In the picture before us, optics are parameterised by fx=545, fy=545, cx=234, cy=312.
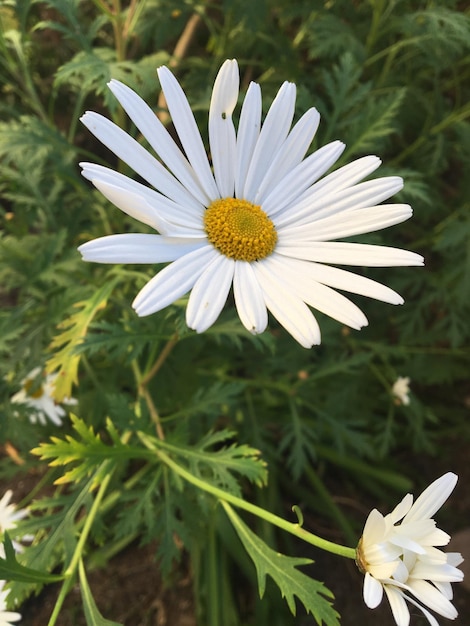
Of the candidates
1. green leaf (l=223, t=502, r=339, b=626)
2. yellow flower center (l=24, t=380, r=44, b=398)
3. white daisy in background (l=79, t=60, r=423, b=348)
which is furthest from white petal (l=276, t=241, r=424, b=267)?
yellow flower center (l=24, t=380, r=44, b=398)

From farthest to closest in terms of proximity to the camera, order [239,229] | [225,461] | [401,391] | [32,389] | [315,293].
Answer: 1. [401,391]
2. [32,389]
3. [225,461]
4. [239,229]
5. [315,293]

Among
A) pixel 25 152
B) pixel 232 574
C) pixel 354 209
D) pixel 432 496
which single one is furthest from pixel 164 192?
pixel 232 574

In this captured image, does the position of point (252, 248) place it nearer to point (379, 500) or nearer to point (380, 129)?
point (380, 129)

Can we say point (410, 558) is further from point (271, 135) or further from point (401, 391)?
point (401, 391)

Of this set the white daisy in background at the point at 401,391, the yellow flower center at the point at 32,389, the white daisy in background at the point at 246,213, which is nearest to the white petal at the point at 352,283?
Answer: the white daisy in background at the point at 246,213

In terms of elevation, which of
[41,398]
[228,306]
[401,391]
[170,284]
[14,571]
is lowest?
[401,391]

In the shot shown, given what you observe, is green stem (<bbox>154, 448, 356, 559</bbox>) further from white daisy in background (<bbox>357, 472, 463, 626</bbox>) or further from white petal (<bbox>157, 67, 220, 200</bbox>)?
white petal (<bbox>157, 67, 220, 200</bbox>)

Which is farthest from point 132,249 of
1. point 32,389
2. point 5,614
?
point 32,389

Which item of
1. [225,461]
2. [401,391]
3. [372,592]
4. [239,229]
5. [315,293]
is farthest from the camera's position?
[401,391]
